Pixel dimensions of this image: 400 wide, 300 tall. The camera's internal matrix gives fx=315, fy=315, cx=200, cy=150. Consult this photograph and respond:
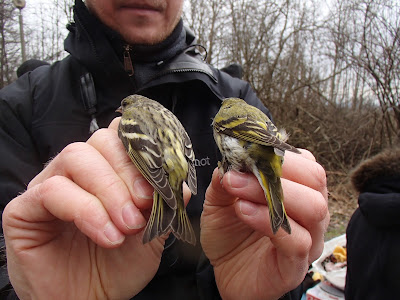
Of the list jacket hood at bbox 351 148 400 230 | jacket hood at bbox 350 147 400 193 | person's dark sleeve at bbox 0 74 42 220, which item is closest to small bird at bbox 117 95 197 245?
person's dark sleeve at bbox 0 74 42 220

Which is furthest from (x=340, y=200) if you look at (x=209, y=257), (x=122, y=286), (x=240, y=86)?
(x=122, y=286)

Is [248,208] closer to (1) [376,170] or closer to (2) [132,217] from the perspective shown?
(2) [132,217]

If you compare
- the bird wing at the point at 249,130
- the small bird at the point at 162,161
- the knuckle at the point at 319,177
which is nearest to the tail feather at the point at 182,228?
the small bird at the point at 162,161

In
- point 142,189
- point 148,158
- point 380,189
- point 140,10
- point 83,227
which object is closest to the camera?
point 83,227

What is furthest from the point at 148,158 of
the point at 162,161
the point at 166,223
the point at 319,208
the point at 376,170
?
the point at 376,170

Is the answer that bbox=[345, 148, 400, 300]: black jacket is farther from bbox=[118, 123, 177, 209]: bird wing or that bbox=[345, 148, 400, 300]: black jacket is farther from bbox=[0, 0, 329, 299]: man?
bbox=[118, 123, 177, 209]: bird wing

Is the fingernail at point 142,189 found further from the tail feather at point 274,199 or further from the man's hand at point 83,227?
the tail feather at point 274,199
